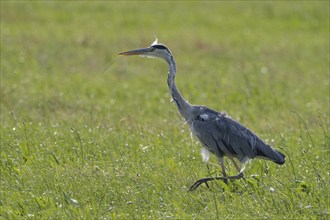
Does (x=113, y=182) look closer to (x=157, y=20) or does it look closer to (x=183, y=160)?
(x=183, y=160)

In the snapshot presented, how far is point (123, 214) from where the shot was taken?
273 inches

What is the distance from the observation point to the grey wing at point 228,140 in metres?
8.32

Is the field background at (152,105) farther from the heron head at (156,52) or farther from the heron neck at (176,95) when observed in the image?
the heron head at (156,52)

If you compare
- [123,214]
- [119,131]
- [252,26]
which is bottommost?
[252,26]

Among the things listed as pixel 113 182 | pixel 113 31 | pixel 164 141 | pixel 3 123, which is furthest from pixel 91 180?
pixel 113 31

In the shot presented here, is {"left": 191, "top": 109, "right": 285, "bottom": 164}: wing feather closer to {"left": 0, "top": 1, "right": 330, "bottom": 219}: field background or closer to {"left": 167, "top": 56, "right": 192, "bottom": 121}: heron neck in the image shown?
{"left": 167, "top": 56, "right": 192, "bottom": 121}: heron neck

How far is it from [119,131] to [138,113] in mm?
1683

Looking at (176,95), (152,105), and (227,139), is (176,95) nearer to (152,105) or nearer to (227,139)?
(227,139)

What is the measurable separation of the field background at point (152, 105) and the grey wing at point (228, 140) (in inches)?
9.8

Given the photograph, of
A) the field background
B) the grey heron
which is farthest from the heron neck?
the field background

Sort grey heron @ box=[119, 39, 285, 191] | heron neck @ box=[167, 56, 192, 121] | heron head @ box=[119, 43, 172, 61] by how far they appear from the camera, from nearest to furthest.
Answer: grey heron @ box=[119, 39, 285, 191] < heron neck @ box=[167, 56, 192, 121] < heron head @ box=[119, 43, 172, 61]

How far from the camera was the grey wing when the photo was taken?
8.32 m

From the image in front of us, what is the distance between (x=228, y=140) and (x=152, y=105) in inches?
190

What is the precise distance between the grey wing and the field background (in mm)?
248
